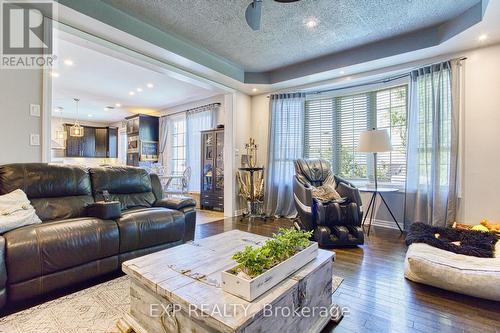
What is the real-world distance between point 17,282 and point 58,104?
676cm

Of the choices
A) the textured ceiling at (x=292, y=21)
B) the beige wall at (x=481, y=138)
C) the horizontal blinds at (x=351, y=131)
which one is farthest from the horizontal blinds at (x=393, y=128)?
the textured ceiling at (x=292, y=21)

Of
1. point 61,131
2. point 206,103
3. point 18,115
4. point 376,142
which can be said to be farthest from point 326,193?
point 61,131

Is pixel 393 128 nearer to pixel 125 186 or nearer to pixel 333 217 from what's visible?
pixel 333 217

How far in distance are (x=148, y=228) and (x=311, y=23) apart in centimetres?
306

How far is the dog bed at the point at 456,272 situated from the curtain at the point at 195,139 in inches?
199

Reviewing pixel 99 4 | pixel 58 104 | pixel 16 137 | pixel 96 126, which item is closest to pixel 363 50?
pixel 99 4

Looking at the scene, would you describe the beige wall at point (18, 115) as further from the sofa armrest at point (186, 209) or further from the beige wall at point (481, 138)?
the beige wall at point (481, 138)

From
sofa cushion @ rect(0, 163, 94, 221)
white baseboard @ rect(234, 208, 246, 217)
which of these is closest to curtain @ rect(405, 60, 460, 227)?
white baseboard @ rect(234, 208, 246, 217)

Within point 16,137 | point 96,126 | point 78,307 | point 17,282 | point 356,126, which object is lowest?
point 78,307

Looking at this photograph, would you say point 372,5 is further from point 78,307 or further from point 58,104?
point 58,104

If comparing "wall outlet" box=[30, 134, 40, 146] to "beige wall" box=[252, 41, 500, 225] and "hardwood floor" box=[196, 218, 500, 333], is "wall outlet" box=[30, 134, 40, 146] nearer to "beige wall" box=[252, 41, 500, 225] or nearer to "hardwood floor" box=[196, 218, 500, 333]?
"hardwood floor" box=[196, 218, 500, 333]

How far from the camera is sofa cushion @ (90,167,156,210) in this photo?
282 centimetres

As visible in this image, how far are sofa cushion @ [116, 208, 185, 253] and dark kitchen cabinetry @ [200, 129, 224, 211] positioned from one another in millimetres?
2726

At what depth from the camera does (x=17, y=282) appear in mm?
1700
